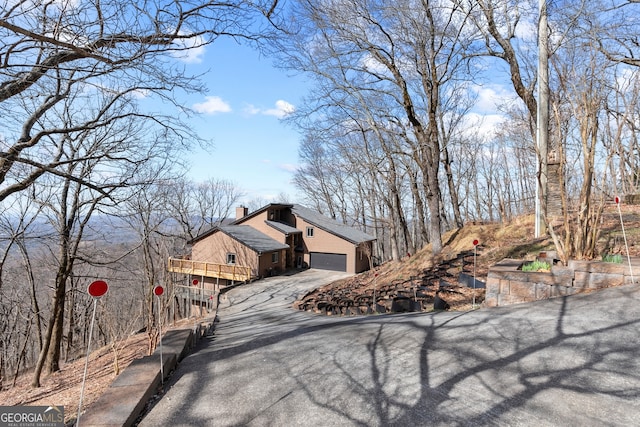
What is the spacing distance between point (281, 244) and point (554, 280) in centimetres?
2476

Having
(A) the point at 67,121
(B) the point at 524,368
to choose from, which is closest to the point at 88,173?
(A) the point at 67,121

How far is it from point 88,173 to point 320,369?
24.3 feet

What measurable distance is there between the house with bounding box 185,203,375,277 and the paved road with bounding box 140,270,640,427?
20.7m

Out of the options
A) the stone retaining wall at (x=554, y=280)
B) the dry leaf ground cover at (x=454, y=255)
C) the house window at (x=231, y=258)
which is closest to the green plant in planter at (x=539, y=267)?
the stone retaining wall at (x=554, y=280)

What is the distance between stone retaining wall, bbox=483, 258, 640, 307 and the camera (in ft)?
18.1

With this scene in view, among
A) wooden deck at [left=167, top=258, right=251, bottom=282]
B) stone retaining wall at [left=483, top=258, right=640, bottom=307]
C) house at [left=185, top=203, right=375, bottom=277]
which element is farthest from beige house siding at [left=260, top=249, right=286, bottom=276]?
stone retaining wall at [left=483, top=258, right=640, bottom=307]

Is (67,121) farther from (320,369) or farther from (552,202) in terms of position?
(552,202)

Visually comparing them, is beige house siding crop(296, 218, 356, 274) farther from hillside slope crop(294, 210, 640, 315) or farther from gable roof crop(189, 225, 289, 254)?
hillside slope crop(294, 210, 640, 315)

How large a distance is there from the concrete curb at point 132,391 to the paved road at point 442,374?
17 cm

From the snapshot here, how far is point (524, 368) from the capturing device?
371 cm

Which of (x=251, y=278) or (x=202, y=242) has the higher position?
(x=202, y=242)

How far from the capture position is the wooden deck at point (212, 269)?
25.2 m

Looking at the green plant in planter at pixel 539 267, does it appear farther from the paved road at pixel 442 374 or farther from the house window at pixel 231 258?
the house window at pixel 231 258

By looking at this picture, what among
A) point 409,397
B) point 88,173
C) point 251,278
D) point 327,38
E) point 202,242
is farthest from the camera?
point 202,242
